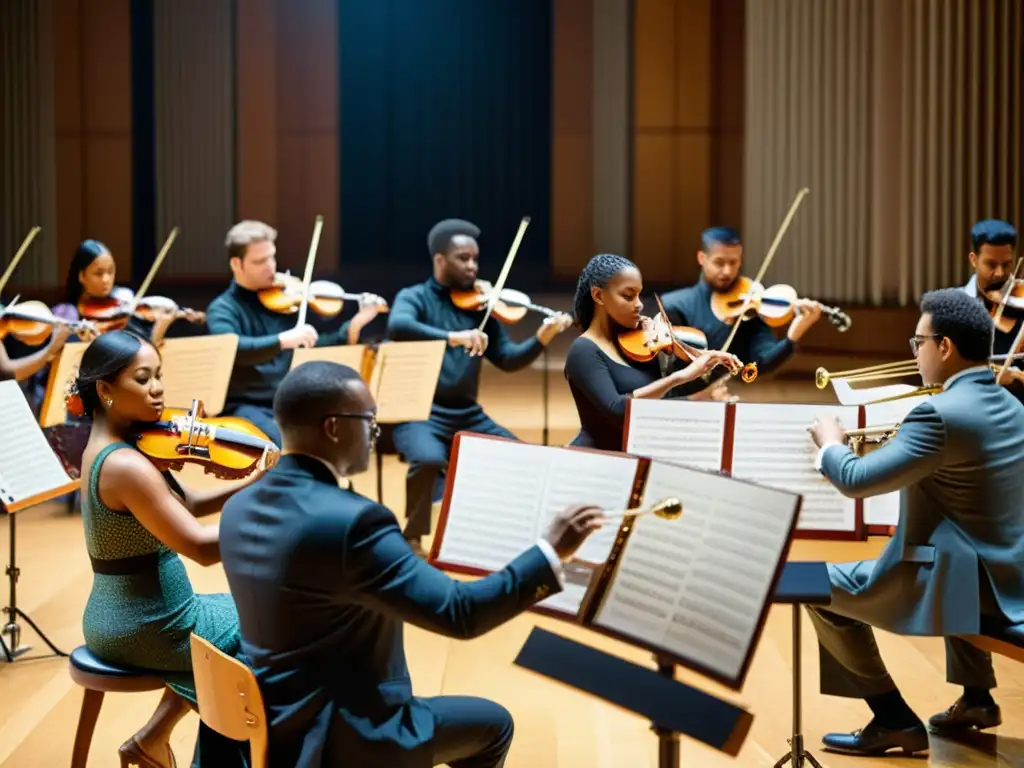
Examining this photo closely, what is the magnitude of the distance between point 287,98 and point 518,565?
10043 millimetres

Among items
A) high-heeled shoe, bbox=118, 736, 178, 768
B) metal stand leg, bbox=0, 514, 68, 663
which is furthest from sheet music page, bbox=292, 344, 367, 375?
high-heeled shoe, bbox=118, 736, 178, 768

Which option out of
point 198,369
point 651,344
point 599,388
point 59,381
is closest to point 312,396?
point 599,388

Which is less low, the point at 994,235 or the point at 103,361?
the point at 994,235

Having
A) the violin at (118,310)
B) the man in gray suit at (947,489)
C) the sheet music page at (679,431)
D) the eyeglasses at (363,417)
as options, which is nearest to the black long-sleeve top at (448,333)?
the violin at (118,310)

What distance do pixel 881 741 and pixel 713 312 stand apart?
2202mm

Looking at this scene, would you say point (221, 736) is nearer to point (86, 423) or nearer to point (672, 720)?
point (672, 720)

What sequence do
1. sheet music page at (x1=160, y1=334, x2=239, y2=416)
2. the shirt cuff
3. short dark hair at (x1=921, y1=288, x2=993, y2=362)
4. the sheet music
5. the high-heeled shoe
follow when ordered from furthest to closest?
1. sheet music page at (x1=160, y1=334, x2=239, y2=416)
2. short dark hair at (x1=921, y1=288, x2=993, y2=362)
3. the high-heeled shoe
4. the sheet music
5. the shirt cuff

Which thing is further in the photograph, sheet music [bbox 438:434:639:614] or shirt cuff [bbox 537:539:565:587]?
sheet music [bbox 438:434:639:614]

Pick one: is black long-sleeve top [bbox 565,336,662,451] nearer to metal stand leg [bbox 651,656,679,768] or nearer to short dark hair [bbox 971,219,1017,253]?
metal stand leg [bbox 651,656,679,768]

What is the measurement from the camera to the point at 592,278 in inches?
158

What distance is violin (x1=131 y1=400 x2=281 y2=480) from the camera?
121 inches

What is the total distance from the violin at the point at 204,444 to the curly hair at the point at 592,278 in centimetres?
112

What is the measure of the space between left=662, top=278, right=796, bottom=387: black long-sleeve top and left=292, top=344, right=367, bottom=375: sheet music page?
1.14 m

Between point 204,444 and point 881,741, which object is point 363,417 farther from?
point 881,741
